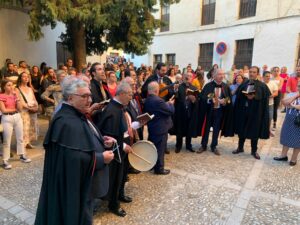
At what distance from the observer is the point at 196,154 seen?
6.04 m

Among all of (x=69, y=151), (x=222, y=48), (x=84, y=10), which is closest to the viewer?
(x=69, y=151)

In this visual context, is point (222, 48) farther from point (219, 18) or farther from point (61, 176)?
point (61, 176)

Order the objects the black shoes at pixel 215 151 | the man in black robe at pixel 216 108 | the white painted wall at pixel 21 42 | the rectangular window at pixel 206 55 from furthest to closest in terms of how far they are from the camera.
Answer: the rectangular window at pixel 206 55
the white painted wall at pixel 21 42
the black shoes at pixel 215 151
the man in black robe at pixel 216 108

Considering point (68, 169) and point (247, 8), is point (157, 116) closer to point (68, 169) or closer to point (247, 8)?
point (68, 169)

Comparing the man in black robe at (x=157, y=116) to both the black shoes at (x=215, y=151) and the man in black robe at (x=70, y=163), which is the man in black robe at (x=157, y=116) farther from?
the man in black robe at (x=70, y=163)

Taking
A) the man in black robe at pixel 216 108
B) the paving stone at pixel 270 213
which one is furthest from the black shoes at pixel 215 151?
the paving stone at pixel 270 213

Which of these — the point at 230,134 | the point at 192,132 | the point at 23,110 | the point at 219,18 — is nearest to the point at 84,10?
the point at 23,110

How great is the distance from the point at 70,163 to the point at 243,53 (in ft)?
50.3

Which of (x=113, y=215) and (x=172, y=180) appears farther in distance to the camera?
(x=172, y=180)

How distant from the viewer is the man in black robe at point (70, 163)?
7.40 ft

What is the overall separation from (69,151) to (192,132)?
13.7 feet

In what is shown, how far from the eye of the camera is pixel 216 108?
589 centimetres

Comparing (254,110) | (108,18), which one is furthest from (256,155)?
(108,18)

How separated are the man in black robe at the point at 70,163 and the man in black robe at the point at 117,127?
2.55ft
